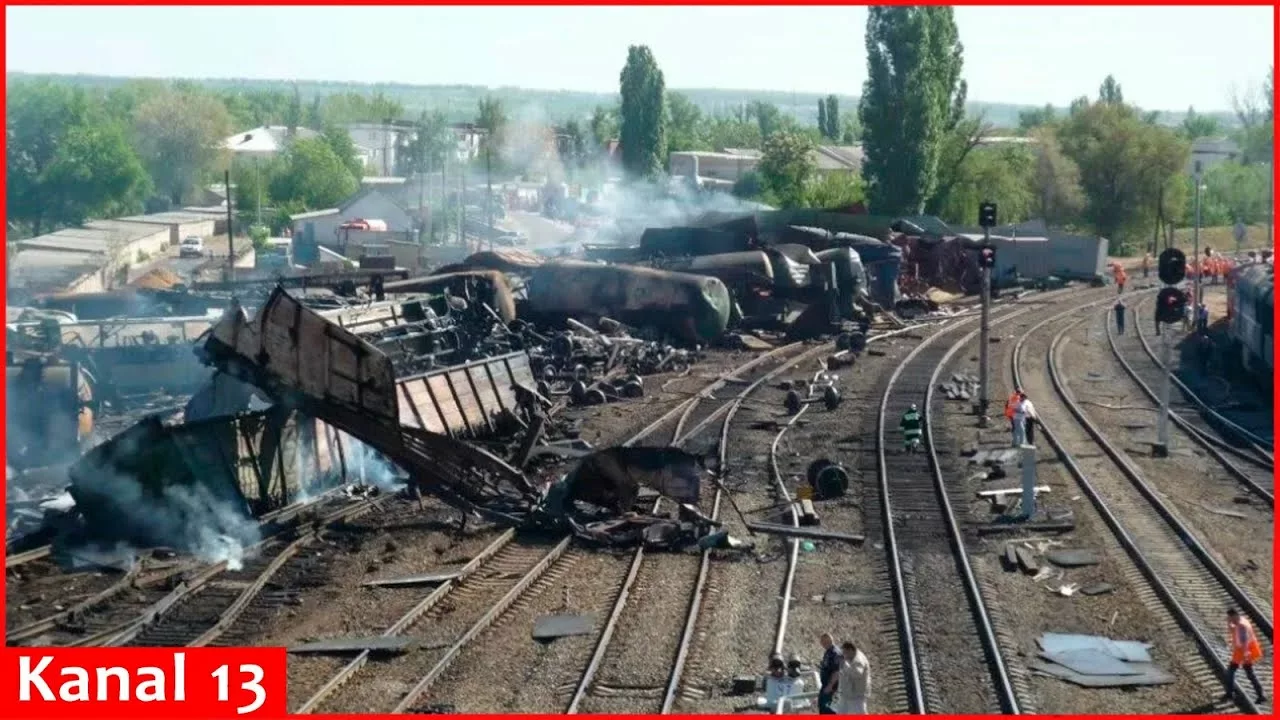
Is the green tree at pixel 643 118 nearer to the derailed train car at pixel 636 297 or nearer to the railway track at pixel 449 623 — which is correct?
the derailed train car at pixel 636 297

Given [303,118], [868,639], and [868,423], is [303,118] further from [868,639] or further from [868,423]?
[868,639]

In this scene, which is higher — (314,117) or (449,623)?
(314,117)

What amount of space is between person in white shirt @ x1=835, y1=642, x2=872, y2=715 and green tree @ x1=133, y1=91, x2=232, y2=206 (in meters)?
97.8

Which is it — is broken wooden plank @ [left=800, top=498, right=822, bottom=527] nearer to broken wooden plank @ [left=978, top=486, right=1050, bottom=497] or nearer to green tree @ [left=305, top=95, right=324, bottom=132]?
broken wooden plank @ [left=978, top=486, right=1050, bottom=497]

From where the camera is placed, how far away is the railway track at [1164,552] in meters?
14.9

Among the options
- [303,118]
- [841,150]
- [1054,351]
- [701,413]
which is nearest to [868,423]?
[701,413]

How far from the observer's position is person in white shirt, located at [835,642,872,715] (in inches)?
471

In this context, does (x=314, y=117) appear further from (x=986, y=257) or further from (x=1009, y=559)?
(x=1009, y=559)

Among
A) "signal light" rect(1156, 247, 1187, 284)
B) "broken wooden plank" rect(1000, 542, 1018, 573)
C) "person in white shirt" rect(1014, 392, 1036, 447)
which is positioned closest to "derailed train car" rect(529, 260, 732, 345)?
"person in white shirt" rect(1014, 392, 1036, 447)

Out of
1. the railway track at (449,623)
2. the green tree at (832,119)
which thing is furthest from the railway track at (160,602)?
the green tree at (832,119)

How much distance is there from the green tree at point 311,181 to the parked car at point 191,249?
24089 mm

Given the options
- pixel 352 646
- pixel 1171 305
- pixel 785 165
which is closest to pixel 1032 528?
pixel 1171 305

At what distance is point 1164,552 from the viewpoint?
18.1 m

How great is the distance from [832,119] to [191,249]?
97.0m
